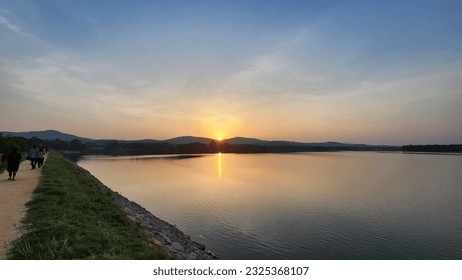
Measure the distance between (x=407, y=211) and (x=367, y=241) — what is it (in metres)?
9.48

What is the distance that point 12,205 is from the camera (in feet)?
42.8

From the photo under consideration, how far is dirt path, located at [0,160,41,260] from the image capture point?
9.15 meters

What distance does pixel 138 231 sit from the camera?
1149 cm

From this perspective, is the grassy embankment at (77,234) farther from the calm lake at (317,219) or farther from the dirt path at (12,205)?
the calm lake at (317,219)

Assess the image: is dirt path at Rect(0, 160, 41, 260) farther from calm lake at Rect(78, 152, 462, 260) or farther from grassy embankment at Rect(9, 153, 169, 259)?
calm lake at Rect(78, 152, 462, 260)

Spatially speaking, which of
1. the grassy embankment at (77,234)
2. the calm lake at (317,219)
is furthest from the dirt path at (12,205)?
the calm lake at (317,219)

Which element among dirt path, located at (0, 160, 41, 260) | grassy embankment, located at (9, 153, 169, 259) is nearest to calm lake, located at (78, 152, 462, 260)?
grassy embankment, located at (9, 153, 169, 259)

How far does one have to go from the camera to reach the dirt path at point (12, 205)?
915 centimetres

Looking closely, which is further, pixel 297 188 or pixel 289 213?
pixel 297 188

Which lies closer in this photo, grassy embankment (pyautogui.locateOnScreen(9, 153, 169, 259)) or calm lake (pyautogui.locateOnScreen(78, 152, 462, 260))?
grassy embankment (pyautogui.locateOnScreen(9, 153, 169, 259))

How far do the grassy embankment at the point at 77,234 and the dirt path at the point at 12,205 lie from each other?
0.27 m

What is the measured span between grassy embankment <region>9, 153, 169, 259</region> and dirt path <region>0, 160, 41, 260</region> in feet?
0.89

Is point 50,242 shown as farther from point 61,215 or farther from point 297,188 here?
point 297,188
